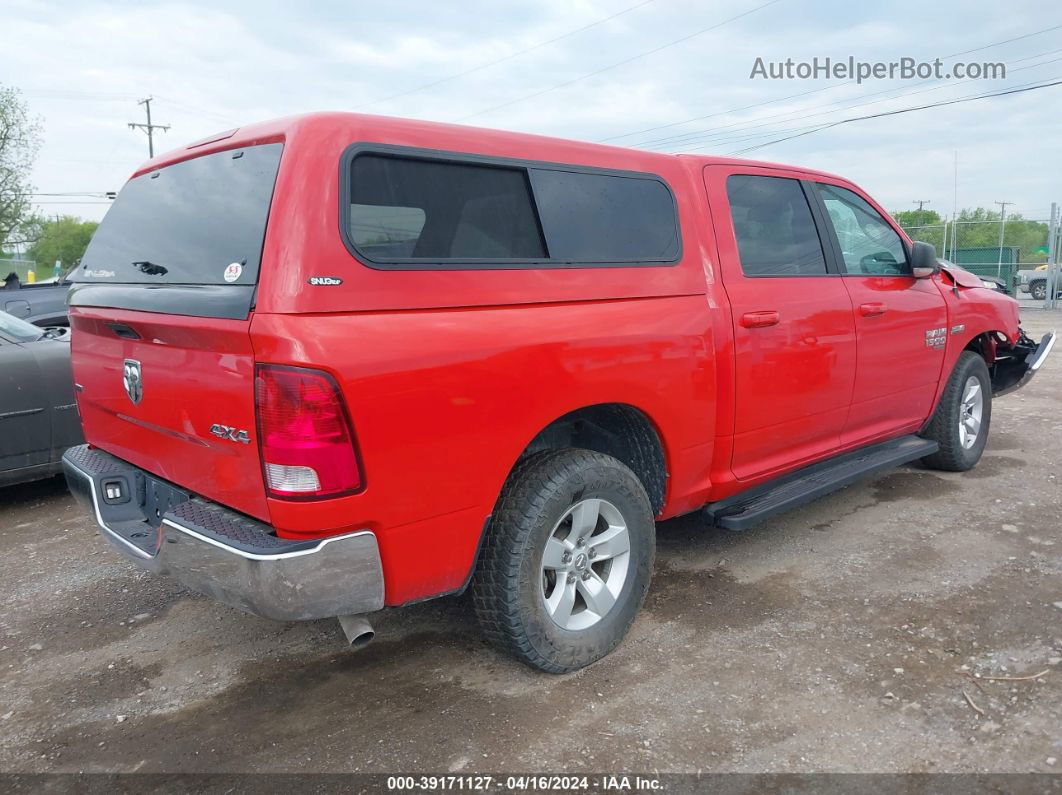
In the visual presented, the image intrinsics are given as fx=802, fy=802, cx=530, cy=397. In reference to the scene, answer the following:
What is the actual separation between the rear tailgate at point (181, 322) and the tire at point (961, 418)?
4.34 m

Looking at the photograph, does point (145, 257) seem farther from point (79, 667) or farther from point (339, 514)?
point (79, 667)

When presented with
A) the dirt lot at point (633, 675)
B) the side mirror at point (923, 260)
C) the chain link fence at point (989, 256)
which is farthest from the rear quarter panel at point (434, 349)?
the chain link fence at point (989, 256)

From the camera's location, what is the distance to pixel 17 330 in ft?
16.9

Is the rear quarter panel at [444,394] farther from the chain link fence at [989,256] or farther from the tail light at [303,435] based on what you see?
the chain link fence at [989,256]

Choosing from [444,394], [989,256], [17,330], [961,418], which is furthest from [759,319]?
[989,256]

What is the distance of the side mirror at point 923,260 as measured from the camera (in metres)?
4.44

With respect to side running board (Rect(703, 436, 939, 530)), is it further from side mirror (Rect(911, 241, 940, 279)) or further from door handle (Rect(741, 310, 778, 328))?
side mirror (Rect(911, 241, 940, 279))

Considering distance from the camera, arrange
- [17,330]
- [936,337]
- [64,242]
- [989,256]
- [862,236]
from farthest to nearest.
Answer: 1. [64,242]
2. [989,256]
3. [17,330]
4. [936,337]
5. [862,236]

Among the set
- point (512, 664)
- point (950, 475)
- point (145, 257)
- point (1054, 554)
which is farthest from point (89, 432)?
point (950, 475)

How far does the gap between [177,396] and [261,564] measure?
69cm

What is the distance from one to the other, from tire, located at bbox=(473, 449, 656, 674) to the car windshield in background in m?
1.16

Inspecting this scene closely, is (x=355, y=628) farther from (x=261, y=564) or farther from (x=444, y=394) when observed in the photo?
(x=444, y=394)

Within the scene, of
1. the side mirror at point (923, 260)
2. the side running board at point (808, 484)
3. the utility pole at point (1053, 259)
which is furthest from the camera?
the utility pole at point (1053, 259)

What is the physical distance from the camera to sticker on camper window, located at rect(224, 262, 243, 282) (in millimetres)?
2414
